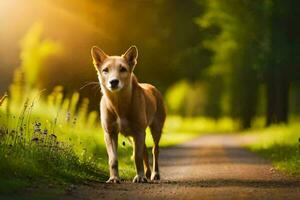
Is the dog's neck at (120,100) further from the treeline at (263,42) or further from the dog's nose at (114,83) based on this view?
the treeline at (263,42)

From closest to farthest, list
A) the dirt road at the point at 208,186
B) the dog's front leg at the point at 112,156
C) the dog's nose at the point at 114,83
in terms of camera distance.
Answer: the dirt road at the point at 208,186 → the dog's nose at the point at 114,83 → the dog's front leg at the point at 112,156

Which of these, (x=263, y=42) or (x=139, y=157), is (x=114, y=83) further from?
(x=263, y=42)

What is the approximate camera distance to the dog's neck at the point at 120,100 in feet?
46.5

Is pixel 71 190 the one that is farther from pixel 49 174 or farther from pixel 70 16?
pixel 70 16

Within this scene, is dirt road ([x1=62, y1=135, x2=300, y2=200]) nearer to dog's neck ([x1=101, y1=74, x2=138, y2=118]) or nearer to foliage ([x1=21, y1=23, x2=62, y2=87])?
dog's neck ([x1=101, y1=74, x2=138, y2=118])

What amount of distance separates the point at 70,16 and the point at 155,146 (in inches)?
402

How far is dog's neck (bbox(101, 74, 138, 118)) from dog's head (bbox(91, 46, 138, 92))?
0.15 m

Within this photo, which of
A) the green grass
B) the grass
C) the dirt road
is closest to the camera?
the dirt road

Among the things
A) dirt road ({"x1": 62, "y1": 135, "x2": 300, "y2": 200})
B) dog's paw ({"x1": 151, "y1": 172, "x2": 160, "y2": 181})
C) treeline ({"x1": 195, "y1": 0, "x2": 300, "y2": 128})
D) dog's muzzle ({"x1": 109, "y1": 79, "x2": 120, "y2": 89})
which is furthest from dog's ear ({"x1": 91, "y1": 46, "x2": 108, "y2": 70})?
treeline ({"x1": 195, "y1": 0, "x2": 300, "y2": 128})

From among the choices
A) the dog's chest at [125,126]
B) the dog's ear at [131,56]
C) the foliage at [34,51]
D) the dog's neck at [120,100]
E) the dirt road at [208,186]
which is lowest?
the dirt road at [208,186]

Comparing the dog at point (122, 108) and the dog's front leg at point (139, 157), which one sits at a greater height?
the dog at point (122, 108)

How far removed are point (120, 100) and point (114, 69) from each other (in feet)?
2.10

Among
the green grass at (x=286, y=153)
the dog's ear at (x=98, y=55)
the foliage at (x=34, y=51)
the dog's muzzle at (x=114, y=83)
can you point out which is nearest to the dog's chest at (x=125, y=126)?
the dog's muzzle at (x=114, y=83)

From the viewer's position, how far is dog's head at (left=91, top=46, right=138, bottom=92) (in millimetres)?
13734
